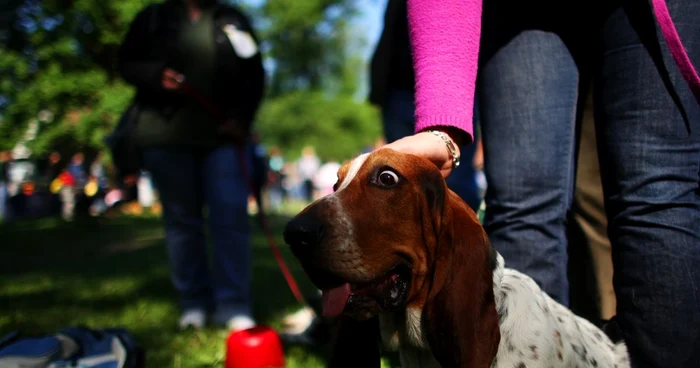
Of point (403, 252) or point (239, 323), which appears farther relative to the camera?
point (239, 323)

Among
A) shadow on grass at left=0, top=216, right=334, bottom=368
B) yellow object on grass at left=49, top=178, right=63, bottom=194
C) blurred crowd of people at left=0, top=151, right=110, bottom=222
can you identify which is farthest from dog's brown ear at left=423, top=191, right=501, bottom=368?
yellow object on grass at left=49, top=178, right=63, bottom=194

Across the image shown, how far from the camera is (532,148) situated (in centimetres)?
219

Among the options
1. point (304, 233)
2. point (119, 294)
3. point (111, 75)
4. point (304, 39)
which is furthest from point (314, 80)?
point (304, 233)

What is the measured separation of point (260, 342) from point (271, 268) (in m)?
4.24

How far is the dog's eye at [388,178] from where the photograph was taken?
186 centimetres

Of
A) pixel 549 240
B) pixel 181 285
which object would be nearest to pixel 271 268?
pixel 181 285

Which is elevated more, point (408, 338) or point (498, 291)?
point (498, 291)

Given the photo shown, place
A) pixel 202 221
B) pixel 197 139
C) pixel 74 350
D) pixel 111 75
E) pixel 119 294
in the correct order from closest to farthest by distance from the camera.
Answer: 1. pixel 74 350
2. pixel 197 139
3. pixel 202 221
4. pixel 119 294
5. pixel 111 75

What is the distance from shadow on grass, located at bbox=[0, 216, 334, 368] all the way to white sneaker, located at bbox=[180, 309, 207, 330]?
8cm

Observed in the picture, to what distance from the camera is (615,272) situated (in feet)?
7.13

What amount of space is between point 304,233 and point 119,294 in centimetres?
424

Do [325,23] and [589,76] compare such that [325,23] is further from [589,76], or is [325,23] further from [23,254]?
[589,76]

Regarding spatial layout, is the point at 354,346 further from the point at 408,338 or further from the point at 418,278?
the point at 418,278

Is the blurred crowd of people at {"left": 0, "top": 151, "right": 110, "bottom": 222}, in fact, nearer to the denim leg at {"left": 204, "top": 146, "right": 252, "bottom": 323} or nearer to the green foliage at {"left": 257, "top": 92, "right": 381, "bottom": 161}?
the denim leg at {"left": 204, "top": 146, "right": 252, "bottom": 323}
